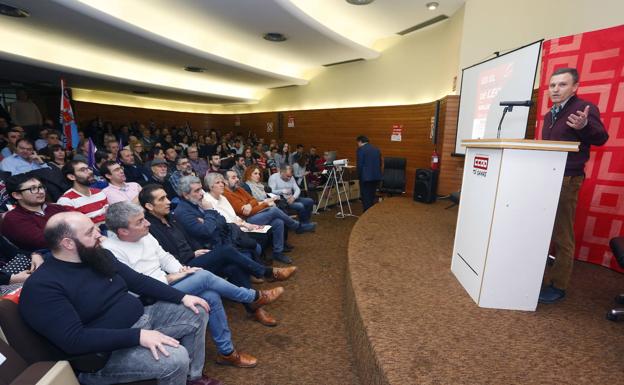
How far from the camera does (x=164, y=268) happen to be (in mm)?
1874

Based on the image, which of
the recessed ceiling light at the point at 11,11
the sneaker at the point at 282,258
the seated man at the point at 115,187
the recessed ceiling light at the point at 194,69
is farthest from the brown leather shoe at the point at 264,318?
the recessed ceiling light at the point at 194,69

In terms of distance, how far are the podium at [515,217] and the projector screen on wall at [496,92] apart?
1.76 metres

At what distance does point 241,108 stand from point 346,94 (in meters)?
5.49

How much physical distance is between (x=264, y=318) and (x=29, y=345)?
1361 mm

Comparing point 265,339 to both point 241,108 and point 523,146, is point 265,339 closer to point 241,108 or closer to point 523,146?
point 523,146

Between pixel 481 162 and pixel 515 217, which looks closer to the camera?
pixel 515 217

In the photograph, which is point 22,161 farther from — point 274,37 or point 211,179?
point 274,37

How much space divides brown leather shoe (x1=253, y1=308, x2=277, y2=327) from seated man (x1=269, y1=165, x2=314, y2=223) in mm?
2030

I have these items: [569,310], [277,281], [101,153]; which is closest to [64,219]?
[277,281]

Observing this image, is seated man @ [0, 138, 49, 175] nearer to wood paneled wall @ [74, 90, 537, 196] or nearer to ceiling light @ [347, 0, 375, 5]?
ceiling light @ [347, 0, 375, 5]

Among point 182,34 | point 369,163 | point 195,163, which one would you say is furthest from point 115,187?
point 182,34

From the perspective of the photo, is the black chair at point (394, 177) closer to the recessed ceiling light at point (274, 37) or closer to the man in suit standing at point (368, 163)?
the man in suit standing at point (368, 163)

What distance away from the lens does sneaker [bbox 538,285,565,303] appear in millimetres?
1788

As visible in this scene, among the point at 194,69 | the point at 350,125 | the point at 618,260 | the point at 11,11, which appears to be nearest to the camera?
the point at 618,260
